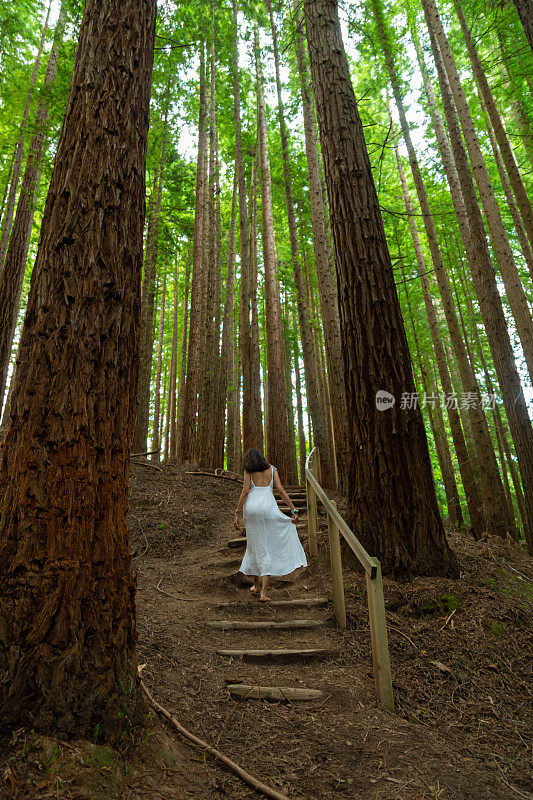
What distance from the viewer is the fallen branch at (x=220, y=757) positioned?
199 cm

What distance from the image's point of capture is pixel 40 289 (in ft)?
6.68

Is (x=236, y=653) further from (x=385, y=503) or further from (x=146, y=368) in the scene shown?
(x=146, y=368)

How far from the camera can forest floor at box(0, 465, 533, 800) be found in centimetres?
176

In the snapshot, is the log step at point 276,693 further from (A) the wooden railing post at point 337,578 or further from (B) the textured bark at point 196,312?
(B) the textured bark at point 196,312

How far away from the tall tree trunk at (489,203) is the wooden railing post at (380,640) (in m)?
6.59

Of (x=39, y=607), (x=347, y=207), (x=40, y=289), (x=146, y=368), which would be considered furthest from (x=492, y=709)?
(x=146, y=368)

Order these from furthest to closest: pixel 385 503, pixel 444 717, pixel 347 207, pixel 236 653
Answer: pixel 347 207 → pixel 385 503 → pixel 236 653 → pixel 444 717

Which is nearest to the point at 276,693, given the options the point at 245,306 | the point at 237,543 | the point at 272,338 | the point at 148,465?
the point at 237,543

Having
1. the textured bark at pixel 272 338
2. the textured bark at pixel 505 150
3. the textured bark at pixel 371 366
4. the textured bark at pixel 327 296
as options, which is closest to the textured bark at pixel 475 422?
the textured bark at pixel 505 150

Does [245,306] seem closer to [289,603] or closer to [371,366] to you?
[371,366]

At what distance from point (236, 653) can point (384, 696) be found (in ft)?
4.03

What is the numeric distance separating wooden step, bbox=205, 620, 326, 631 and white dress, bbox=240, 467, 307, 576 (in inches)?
25.7

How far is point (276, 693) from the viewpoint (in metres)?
2.94

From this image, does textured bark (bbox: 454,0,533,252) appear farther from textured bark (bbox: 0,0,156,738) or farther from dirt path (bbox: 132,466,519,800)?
textured bark (bbox: 0,0,156,738)
